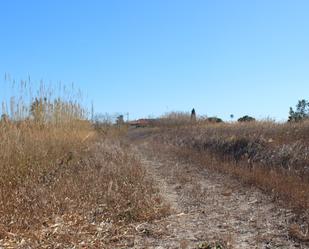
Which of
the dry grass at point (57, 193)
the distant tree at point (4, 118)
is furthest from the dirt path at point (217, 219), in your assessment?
the distant tree at point (4, 118)

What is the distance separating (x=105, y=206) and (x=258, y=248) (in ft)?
8.11

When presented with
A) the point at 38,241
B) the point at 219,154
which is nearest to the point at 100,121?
the point at 219,154

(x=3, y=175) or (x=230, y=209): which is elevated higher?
(x=3, y=175)

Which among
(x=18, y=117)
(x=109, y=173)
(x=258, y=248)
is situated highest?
(x=18, y=117)

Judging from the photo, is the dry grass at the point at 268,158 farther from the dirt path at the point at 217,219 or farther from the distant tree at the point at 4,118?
the distant tree at the point at 4,118

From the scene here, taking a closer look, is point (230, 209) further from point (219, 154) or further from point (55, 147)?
point (219, 154)

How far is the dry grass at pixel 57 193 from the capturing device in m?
6.07

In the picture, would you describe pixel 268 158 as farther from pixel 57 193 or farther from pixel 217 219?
pixel 57 193

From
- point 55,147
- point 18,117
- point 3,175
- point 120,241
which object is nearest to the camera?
point 120,241

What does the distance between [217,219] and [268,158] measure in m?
6.20

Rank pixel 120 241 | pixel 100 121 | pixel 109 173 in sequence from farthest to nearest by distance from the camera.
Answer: pixel 100 121 → pixel 109 173 → pixel 120 241

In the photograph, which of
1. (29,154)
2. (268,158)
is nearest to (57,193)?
(29,154)

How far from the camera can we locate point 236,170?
12203mm

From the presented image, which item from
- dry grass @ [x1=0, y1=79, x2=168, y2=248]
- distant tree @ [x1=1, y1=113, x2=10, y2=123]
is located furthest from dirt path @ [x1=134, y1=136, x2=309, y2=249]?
distant tree @ [x1=1, y1=113, x2=10, y2=123]
